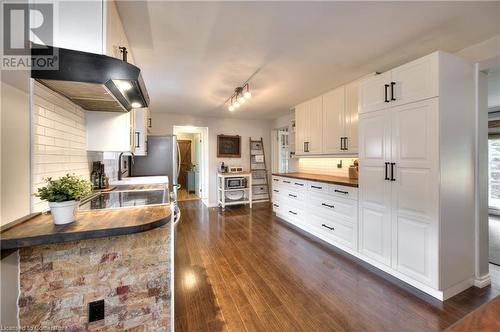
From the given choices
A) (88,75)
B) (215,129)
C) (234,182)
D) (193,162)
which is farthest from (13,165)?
(193,162)

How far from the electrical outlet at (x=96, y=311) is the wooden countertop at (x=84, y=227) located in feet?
1.47

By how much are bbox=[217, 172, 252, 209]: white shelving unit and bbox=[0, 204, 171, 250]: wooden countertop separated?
13.0 feet

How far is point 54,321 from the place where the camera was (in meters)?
1.11

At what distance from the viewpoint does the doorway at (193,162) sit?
19.5 feet

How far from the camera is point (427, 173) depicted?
6.22ft

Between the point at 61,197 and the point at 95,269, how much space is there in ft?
1.39

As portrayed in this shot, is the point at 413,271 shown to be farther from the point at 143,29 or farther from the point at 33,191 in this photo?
the point at 143,29

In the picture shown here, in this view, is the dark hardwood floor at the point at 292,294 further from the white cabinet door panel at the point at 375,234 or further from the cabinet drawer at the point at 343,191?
the cabinet drawer at the point at 343,191

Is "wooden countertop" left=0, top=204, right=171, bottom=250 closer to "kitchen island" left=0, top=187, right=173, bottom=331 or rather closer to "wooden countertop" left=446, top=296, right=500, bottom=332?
"kitchen island" left=0, top=187, right=173, bottom=331

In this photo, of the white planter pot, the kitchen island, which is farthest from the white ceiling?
the kitchen island

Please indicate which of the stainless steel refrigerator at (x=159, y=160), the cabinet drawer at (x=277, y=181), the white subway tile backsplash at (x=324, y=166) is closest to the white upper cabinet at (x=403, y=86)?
the white subway tile backsplash at (x=324, y=166)

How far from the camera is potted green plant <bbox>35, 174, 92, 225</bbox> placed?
3.54ft

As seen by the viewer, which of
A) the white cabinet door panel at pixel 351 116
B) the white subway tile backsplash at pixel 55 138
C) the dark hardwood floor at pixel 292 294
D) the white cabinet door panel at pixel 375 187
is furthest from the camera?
the white cabinet door panel at pixel 351 116

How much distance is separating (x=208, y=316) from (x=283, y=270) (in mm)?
983
